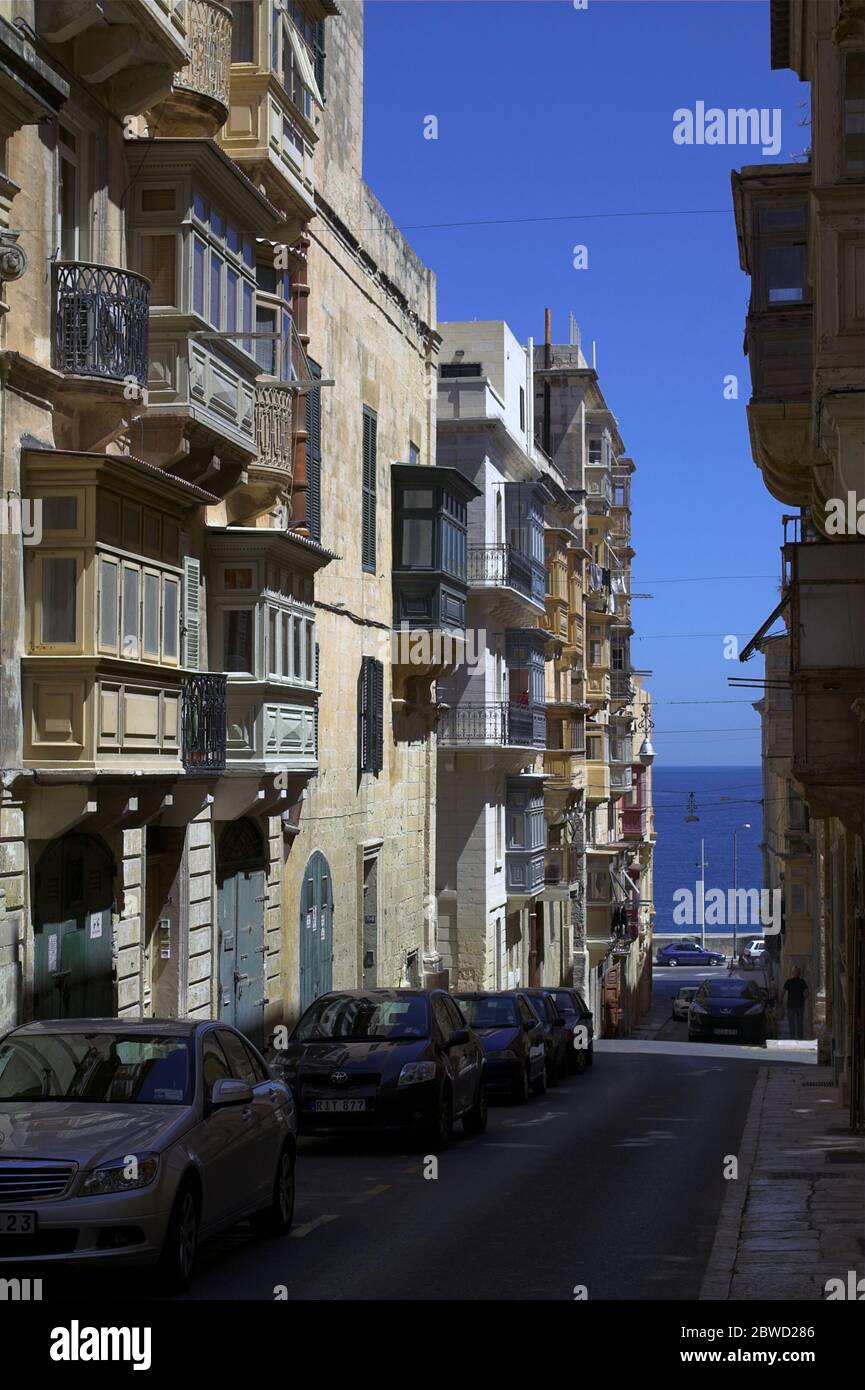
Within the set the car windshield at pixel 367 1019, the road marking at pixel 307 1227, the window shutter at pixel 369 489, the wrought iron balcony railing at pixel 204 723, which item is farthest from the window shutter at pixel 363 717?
the road marking at pixel 307 1227

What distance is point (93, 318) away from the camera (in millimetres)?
17344

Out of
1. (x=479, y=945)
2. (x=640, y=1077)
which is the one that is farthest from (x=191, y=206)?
(x=479, y=945)

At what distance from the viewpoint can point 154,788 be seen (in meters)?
18.6

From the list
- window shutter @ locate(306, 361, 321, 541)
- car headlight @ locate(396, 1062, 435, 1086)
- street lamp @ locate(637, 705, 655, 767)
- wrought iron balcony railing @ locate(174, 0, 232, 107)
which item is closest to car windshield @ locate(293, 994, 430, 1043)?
car headlight @ locate(396, 1062, 435, 1086)

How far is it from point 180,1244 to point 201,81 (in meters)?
15.1

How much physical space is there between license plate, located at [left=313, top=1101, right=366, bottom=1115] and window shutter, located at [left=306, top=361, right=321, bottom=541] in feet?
42.6

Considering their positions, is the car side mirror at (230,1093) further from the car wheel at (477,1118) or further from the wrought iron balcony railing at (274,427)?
the wrought iron balcony railing at (274,427)

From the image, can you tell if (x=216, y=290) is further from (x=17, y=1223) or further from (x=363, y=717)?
(x=17, y=1223)

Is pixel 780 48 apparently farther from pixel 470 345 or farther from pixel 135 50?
pixel 470 345

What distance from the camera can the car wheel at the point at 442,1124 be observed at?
17.3 metres

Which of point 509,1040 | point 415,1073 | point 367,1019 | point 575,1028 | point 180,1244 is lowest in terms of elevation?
point 575,1028

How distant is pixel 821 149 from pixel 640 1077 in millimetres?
17753

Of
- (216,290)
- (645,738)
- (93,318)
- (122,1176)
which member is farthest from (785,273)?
(645,738)
